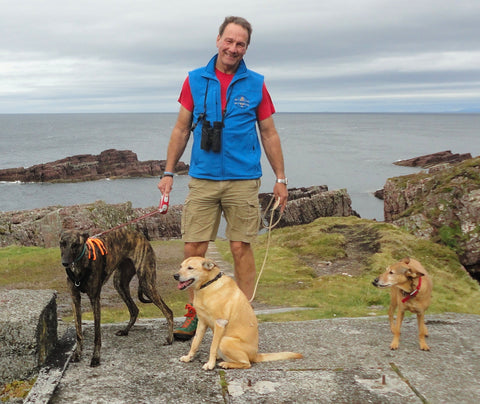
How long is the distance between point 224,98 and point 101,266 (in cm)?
245

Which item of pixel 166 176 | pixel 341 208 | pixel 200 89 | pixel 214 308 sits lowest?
pixel 341 208

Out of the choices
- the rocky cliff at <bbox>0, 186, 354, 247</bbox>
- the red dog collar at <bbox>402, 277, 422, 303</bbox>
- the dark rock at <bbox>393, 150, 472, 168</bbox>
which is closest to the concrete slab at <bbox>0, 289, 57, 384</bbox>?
the red dog collar at <bbox>402, 277, 422, 303</bbox>

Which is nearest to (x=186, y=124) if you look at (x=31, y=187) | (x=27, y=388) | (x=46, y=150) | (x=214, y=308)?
(x=214, y=308)

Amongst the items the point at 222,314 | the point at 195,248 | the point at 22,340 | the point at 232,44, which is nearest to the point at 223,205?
the point at 195,248

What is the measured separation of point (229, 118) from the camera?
20.8ft

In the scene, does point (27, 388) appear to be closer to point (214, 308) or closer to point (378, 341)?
point (214, 308)

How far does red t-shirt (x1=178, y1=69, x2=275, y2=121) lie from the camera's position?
638cm

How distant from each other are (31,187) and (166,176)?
6309cm

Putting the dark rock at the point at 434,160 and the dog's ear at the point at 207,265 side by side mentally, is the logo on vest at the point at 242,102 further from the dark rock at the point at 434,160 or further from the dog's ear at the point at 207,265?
the dark rock at the point at 434,160

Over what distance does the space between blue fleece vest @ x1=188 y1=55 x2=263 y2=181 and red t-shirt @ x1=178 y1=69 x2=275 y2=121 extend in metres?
0.08

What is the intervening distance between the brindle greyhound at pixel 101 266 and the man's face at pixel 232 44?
2.36 metres

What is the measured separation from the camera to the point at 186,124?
6.66m

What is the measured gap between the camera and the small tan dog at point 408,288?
613 cm

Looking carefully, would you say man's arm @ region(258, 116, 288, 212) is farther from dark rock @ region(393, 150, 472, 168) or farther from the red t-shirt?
dark rock @ region(393, 150, 472, 168)
